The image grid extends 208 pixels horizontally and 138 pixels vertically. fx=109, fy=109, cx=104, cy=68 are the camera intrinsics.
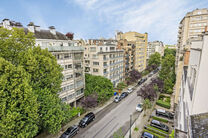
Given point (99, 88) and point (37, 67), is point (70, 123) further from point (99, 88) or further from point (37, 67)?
point (37, 67)

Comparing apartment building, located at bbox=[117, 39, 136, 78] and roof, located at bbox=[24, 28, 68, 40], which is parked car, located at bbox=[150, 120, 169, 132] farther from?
apartment building, located at bbox=[117, 39, 136, 78]

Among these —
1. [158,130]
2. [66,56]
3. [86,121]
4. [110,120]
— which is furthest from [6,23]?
[158,130]

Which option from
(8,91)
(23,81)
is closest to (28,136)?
(8,91)

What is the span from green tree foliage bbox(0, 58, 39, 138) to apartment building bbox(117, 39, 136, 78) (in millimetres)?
40945

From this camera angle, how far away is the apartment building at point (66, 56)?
23.2 meters

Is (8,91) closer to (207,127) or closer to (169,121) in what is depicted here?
(207,127)

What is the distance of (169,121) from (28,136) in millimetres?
25298

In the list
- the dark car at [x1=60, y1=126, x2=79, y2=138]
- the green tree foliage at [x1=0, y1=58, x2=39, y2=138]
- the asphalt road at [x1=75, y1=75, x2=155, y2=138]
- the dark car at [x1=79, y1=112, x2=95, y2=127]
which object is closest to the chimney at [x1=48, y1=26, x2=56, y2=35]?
the green tree foliage at [x1=0, y1=58, x2=39, y2=138]

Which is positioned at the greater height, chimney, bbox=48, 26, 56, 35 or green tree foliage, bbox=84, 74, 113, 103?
chimney, bbox=48, 26, 56, 35

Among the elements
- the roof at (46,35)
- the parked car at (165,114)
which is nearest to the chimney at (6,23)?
the roof at (46,35)

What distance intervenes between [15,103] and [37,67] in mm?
4941

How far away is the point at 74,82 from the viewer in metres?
26.8

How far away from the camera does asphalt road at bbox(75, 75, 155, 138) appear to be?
2048 centimetres

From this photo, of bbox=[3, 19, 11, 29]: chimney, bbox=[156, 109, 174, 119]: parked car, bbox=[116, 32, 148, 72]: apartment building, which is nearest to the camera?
bbox=[3, 19, 11, 29]: chimney
